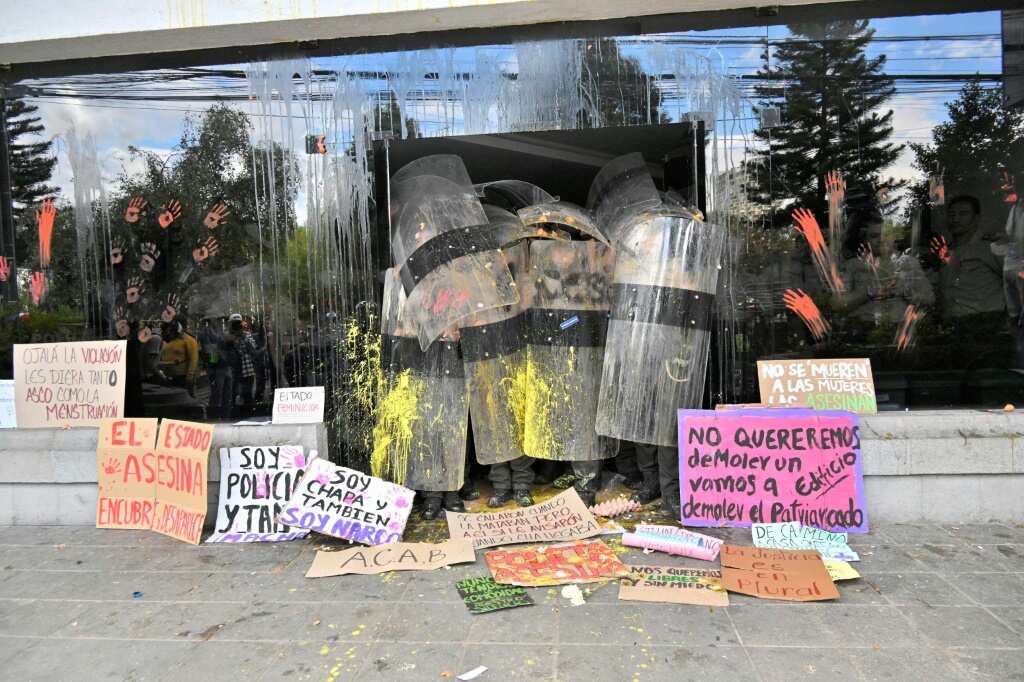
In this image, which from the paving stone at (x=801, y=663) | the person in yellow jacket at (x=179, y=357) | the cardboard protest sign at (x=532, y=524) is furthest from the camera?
the person in yellow jacket at (x=179, y=357)

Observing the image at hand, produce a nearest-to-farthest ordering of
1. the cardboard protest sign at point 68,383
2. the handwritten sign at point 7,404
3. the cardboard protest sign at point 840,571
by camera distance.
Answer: the cardboard protest sign at point 840,571 → the cardboard protest sign at point 68,383 → the handwritten sign at point 7,404

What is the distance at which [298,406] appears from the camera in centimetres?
471

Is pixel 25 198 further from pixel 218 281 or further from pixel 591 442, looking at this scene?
pixel 591 442

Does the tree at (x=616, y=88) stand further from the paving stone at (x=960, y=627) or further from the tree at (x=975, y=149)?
the paving stone at (x=960, y=627)

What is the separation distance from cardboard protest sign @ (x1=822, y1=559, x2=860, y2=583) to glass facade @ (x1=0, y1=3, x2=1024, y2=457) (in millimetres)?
1491

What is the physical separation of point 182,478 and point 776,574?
3773 mm

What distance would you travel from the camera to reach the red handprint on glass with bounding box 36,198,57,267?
17.5 feet

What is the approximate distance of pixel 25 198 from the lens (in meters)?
5.36

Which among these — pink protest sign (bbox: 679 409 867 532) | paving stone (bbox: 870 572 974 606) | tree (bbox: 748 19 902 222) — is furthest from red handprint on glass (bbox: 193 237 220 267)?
paving stone (bbox: 870 572 974 606)

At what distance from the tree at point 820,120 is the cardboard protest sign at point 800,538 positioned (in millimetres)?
2284

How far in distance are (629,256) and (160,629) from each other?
333cm

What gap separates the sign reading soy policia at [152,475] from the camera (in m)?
4.37

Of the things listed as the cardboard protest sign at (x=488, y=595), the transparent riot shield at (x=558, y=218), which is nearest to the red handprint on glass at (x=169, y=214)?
the transparent riot shield at (x=558, y=218)

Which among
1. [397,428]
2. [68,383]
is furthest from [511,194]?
[68,383]
